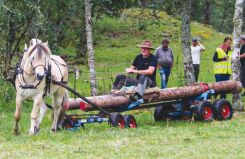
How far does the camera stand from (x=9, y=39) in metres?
22.1

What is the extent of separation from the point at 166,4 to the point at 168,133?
32.6 feet

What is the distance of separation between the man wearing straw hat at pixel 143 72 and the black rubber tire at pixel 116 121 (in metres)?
0.64

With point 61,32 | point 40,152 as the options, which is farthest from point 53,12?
point 40,152

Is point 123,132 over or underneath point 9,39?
underneath

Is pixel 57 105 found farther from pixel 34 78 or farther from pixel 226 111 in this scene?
pixel 226 111

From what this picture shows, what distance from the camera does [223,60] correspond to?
61.6ft

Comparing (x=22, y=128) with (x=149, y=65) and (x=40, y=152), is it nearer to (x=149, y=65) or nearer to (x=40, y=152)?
(x=149, y=65)

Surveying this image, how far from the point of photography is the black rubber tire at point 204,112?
48.9 feet

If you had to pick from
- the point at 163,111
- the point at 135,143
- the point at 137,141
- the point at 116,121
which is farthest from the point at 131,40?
the point at 135,143

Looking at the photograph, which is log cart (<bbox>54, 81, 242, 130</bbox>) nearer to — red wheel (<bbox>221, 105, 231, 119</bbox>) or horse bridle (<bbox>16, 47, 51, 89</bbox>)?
red wheel (<bbox>221, 105, 231, 119</bbox>)

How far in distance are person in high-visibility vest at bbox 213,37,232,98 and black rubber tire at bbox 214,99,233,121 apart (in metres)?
3.20

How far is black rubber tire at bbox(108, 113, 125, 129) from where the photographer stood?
1346 cm

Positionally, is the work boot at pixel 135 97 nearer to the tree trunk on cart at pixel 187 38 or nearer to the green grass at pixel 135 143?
the green grass at pixel 135 143

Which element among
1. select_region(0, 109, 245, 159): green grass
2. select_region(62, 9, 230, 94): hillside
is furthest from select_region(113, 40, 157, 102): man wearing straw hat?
select_region(62, 9, 230, 94): hillside
